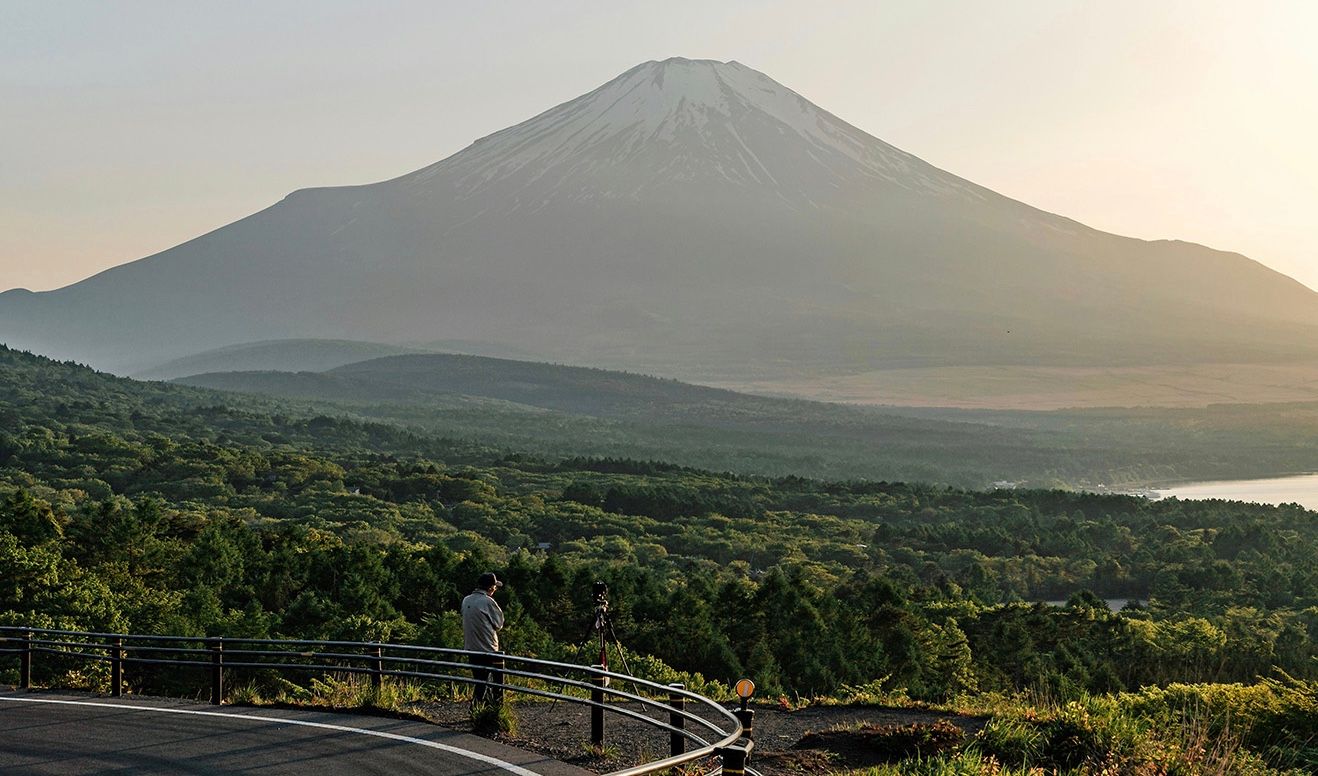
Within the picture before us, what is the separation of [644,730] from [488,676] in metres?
2.08

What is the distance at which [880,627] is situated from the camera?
159 feet

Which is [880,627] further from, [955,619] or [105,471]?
[105,471]

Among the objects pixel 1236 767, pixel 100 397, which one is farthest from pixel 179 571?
pixel 100 397

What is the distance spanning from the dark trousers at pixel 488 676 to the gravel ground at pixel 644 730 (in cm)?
33

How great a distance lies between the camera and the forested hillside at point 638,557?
4341 cm

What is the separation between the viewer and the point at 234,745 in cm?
1489

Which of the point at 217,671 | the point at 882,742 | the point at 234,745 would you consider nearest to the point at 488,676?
the point at 234,745

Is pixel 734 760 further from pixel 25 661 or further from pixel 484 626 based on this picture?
pixel 25 661

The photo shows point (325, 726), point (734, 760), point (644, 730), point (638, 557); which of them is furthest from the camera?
point (638, 557)

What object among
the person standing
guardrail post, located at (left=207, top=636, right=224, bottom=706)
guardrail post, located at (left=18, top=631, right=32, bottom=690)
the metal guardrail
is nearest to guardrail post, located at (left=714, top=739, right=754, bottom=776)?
the metal guardrail

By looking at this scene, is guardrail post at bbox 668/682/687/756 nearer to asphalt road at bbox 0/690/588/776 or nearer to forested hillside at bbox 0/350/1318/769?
asphalt road at bbox 0/690/588/776

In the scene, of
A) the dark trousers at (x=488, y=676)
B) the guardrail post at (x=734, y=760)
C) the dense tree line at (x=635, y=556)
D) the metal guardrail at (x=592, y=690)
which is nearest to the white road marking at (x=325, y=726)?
the metal guardrail at (x=592, y=690)

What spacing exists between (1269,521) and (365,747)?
119 meters

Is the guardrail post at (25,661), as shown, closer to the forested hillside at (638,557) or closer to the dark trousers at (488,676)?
the dark trousers at (488,676)
